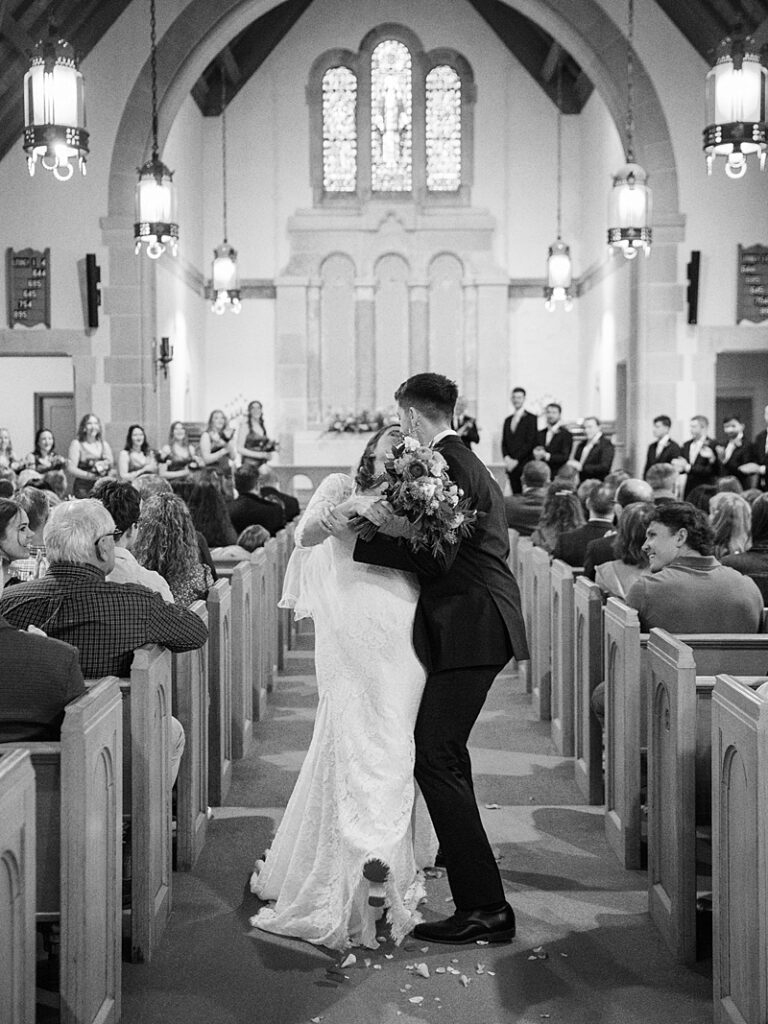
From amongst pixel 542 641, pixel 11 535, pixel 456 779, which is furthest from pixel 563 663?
pixel 11 535

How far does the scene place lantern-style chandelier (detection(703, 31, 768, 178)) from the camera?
271 inches

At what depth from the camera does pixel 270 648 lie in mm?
7160

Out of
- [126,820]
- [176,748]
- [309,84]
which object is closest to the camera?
[126,820]

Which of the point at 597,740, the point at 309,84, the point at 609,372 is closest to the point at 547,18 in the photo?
the point at 609,372

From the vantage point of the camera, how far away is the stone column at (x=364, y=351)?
17.7m

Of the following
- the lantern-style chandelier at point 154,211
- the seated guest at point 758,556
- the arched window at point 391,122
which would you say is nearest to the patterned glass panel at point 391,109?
the arched window at point 391,122

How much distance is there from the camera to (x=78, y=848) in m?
2.77

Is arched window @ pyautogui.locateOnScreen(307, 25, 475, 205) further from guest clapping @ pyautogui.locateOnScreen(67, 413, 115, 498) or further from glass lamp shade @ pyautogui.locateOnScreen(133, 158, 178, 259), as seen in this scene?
glass lamp shade @ pyautogui.locateOnScreen(133, 158, 178, 259)

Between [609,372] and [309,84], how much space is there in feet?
18.9

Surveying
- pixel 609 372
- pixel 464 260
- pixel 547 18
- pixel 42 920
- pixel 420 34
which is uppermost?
pixel 420 34

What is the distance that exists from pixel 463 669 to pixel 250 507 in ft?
16.2

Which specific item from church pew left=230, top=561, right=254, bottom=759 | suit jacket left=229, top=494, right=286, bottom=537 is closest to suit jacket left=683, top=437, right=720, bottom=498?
suit jacket left=229, top=494, right=286, bottom=537

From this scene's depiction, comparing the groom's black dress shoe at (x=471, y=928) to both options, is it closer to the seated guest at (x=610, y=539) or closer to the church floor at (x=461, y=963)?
the church floor at (x=461, y=963)

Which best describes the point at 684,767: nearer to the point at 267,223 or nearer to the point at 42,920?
the point at 42,920
